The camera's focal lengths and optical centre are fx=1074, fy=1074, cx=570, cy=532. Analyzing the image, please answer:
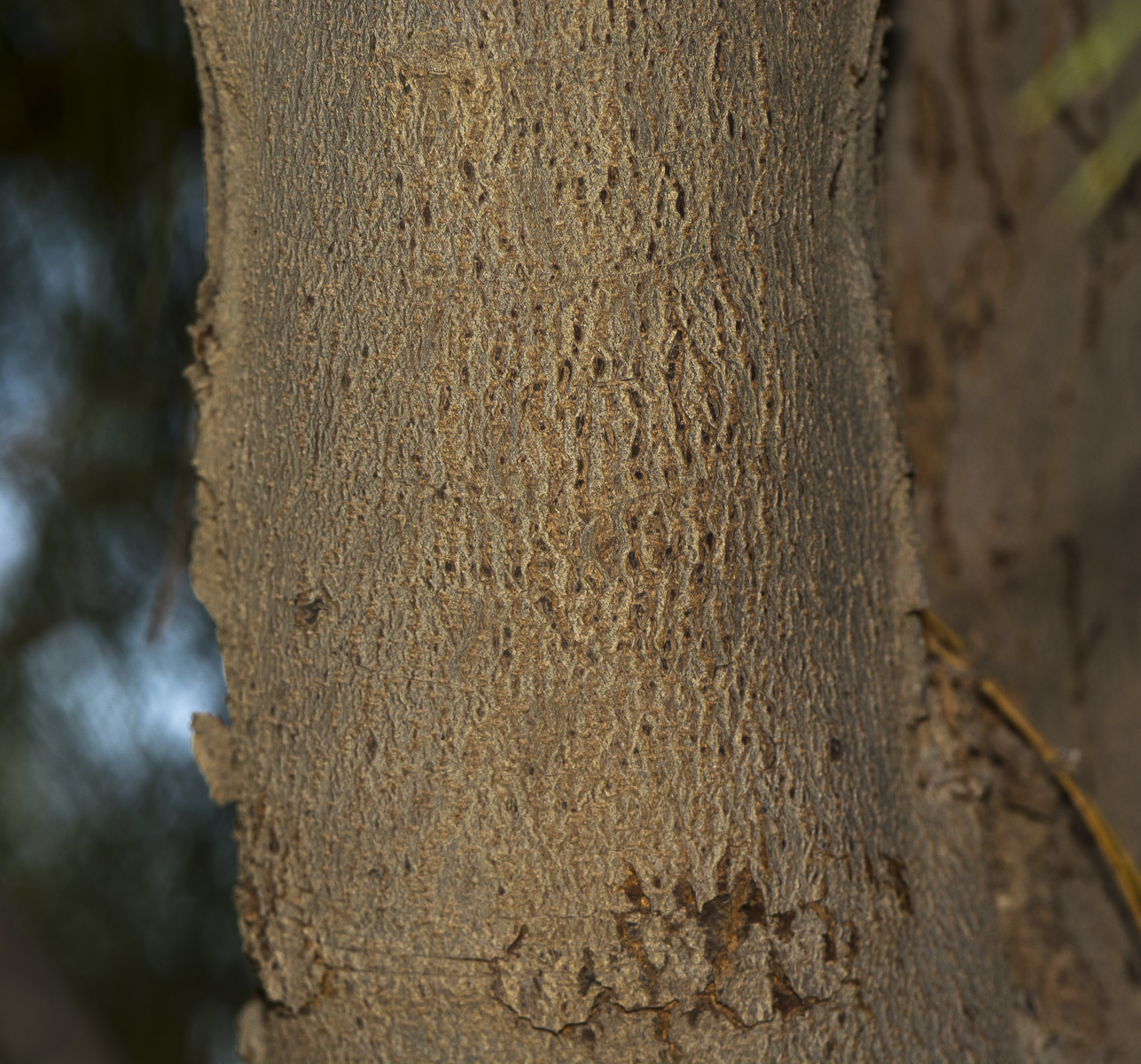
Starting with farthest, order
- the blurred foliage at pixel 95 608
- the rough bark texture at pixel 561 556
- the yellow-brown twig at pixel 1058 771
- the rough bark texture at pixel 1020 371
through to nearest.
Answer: the blurred foliage at pixel 95 608, the rough bark texture at pixel 1020 371, the yellow-brown twig at pixel 1058 771, the rough bark texture at pixel 561 556

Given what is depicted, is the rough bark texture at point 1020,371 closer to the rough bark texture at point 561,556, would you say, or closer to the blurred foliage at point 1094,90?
the blurred foliage at point 1094,90

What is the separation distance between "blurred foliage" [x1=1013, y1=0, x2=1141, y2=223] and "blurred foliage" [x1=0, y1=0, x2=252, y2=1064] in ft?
2.61

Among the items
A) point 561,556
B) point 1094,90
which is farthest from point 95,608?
point 1094,90

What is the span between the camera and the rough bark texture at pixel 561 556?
49 cm

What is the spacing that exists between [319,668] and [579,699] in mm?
136

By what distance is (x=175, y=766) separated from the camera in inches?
49.0

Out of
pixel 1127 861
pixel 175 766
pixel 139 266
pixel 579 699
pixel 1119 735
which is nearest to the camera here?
pixel 579 699

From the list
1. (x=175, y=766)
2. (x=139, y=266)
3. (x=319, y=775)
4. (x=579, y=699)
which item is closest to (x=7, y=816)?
(x=175, y=766)

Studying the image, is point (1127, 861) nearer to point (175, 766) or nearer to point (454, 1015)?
point (454, 1015)

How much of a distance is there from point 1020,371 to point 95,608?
1022mm

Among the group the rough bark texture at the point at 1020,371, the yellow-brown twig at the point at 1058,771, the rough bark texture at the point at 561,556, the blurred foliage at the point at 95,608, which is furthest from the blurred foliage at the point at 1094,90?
the blurred foliage at the point at 95,608

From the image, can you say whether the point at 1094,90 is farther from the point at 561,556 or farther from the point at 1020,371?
the point at 561,556

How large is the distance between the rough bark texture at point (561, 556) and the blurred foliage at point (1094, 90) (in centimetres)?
13

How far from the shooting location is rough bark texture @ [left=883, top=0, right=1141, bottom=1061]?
89 cm
